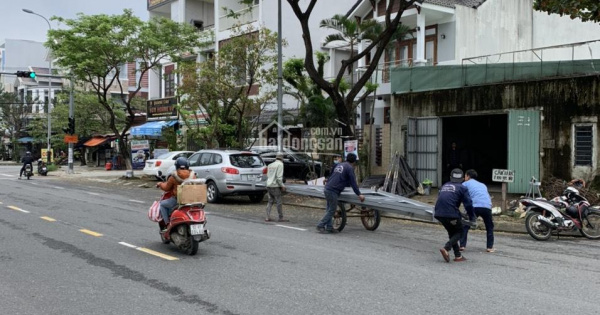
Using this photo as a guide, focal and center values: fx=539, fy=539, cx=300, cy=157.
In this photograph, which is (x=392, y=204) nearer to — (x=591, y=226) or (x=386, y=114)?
(x=591, y=226)

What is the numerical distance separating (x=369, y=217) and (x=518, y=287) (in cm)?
515

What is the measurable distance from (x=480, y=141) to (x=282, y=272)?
17523 mm

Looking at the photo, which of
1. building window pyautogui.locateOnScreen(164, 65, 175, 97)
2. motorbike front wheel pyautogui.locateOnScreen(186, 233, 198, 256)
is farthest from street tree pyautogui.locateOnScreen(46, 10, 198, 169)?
motorbike front wheel pyautogui.locateOnScreen(186, 233, 198, 256)

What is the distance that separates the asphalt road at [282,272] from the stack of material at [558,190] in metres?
3.32

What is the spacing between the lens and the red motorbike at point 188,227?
837 centimetres

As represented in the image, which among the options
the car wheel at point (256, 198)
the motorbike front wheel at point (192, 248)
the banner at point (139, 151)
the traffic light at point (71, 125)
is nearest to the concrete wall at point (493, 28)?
the car wheel at point (256, 198)

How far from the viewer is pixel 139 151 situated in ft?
106

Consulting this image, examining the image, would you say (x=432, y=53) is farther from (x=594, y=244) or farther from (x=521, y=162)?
(x=594, y=244)

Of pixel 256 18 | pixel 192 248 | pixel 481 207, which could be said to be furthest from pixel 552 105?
pixel 256 18

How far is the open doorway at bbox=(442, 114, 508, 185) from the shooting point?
2216 cm

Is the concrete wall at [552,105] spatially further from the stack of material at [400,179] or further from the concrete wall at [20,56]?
the concrete wall at [20,56]

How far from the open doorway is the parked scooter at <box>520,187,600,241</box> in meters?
10.7

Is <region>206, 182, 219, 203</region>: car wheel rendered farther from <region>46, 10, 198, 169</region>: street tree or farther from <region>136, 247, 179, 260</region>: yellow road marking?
<region>46, 10, 198, 169</region>: street tree

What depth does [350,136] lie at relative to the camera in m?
17.9
